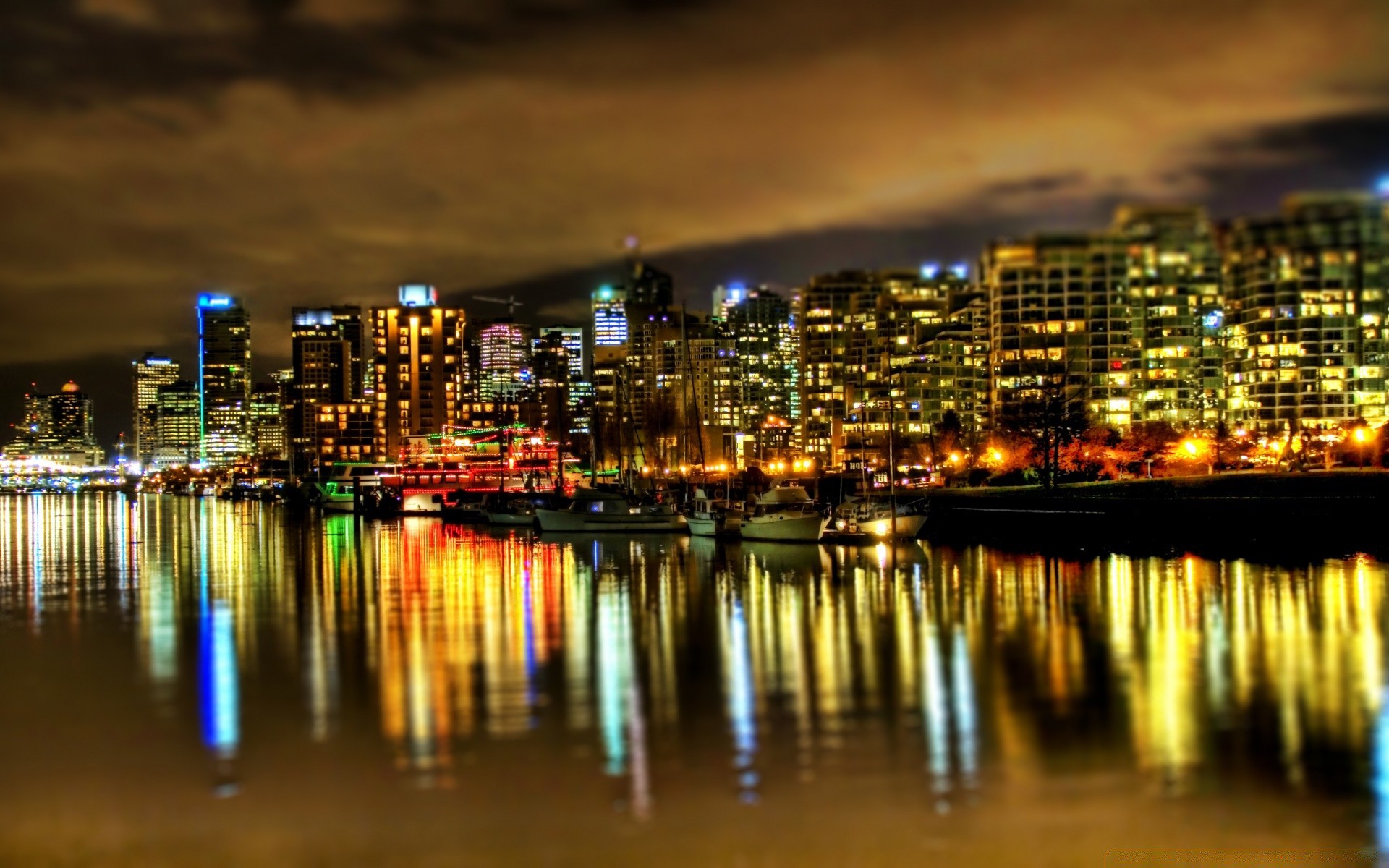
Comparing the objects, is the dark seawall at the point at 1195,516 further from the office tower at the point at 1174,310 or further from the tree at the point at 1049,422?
the office tower at the point at 1174,310

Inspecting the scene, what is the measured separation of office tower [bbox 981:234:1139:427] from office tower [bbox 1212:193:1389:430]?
8309 mm

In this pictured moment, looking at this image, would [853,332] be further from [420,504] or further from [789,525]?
[789,525]

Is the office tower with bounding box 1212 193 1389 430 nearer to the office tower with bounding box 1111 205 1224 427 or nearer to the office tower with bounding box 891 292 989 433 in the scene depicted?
the office tower with bounding box 1111 205 1224 427

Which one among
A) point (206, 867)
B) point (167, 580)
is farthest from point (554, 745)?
point (167, 580)

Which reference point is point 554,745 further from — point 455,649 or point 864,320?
point 864,320

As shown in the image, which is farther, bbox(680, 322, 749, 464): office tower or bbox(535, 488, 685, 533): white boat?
bbox(680, 322, 749, 464): office tower

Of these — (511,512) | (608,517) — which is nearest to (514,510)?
(511,512)

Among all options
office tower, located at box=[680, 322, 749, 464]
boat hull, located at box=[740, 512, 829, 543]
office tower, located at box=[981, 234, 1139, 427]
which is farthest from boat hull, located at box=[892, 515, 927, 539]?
office tower, located at box=[680, 322, 749, 464]

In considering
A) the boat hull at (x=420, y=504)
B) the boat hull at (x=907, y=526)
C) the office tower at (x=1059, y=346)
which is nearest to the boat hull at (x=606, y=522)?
the boat hull at (x=907, y=526)

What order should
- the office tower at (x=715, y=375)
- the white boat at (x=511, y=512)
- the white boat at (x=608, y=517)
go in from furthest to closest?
1. the office tower at (x=715, y=375)
2. the white boat at (x=511, y=512)
3. the white boat at (x=608, y=517)

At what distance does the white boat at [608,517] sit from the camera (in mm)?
56031

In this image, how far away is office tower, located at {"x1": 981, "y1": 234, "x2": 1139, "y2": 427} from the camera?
288 ft

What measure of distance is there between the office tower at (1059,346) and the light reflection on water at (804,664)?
172ft

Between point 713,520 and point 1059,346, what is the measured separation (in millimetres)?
61163
